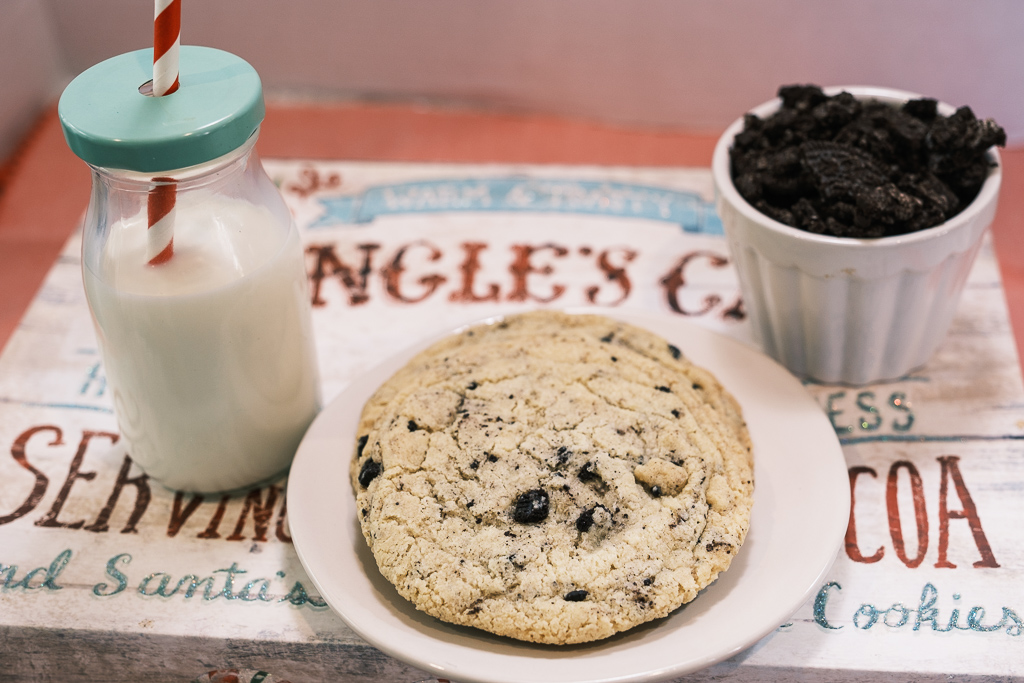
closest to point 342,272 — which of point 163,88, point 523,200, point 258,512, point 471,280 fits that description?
point 471,280

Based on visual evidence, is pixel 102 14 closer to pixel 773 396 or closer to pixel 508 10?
pixel 508 10

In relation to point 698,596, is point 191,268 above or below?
above

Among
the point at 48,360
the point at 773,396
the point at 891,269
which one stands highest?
the point at 891,269

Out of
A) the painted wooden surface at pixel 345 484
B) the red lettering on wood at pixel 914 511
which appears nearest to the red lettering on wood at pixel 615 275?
the painted wooden surface at pixel 345 484

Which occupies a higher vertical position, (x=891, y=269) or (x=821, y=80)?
(x=891, y=269)

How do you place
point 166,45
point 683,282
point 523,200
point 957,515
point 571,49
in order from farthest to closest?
point 571,49 → point 523,200 → point 683,282 → point 957,515 → point 166,45

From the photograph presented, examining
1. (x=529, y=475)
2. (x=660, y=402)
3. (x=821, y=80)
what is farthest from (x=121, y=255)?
(x=821, y=80)

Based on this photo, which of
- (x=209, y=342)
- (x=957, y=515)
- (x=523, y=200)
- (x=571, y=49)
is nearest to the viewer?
(x=209, y=342)

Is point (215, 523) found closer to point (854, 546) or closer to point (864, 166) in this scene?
point (854, 546)
